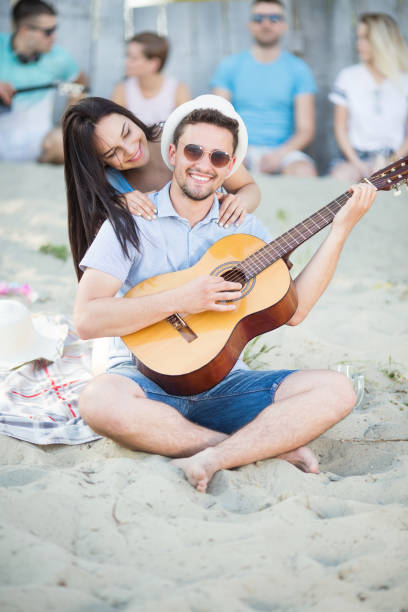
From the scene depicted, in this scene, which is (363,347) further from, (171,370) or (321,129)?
(321,129)

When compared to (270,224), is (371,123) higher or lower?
higher

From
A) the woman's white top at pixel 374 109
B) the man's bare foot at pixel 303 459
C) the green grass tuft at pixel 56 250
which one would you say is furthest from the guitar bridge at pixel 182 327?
the woman's white top at pixel 374 109

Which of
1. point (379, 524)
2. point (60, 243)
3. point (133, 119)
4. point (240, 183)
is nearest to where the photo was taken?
point (379, 524)

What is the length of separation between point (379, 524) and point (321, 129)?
19.8 ft

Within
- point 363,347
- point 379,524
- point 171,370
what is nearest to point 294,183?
point 363,347

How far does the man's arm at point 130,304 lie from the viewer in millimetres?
2514

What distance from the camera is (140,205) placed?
2.77m

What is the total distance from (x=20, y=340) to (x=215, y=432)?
1.30 metres

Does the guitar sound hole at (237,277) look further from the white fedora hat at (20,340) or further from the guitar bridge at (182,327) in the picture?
the white fedora hat at (20,340)

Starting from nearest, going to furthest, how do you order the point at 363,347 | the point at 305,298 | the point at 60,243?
the point at 305,298, the point at 363,347, the point at 60,243

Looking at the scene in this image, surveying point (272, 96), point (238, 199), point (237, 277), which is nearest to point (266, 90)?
point (272, 96)

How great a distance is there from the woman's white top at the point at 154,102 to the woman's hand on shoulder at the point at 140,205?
4078 millimetres

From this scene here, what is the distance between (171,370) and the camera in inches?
96.9

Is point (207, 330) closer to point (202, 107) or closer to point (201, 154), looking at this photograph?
point (201, 154)
